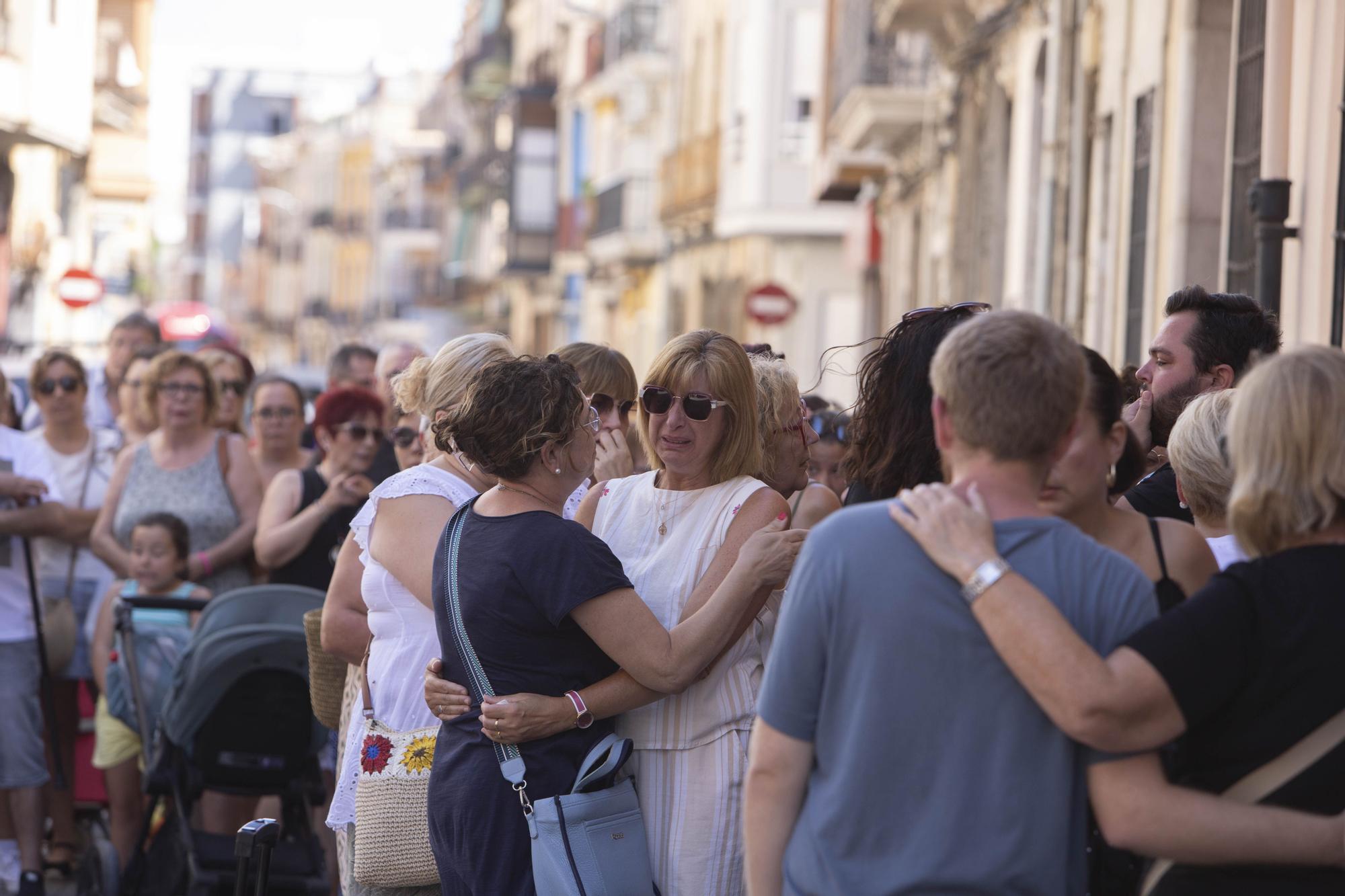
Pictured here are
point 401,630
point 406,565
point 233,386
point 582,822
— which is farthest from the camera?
point 233,386

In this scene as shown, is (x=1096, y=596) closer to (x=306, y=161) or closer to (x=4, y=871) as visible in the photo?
(x=4, y=871)

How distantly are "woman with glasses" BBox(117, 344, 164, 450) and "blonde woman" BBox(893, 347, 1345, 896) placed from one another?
651cm

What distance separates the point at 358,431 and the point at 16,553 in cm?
161

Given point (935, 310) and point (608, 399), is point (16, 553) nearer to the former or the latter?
point (608, 399)

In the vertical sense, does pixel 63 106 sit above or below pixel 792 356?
above

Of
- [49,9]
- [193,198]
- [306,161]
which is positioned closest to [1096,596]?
[49,9]

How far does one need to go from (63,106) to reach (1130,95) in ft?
58.1

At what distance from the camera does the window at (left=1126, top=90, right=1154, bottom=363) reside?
33.6 feet

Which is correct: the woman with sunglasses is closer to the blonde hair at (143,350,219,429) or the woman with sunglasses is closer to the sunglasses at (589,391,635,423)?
the blonde hair at (143,350,219,429)

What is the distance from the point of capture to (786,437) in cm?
480

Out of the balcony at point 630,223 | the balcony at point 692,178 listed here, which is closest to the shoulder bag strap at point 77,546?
the balcony at point 692,178

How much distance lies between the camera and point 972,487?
111 inches

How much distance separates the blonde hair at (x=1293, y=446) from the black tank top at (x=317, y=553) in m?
4.94

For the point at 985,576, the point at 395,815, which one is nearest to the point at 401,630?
the point at 395,815
